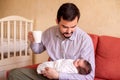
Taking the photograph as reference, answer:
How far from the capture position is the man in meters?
1.66

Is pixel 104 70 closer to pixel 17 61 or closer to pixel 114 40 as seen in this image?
pixel 114 40

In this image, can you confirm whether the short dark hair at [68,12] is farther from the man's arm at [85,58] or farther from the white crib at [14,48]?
the white crib at [14,48]

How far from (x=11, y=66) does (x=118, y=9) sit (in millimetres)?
1566

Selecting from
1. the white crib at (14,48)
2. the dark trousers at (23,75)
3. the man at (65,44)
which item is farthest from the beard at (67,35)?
the white crib at (14,48)

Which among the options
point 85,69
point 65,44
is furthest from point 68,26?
point 85,69

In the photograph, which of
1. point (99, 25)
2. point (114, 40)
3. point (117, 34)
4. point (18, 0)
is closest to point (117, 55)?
point (114, 40)

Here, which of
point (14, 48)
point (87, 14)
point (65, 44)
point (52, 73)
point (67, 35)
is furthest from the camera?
point (14, 48)

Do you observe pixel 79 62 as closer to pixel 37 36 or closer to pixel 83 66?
pixel 83 66

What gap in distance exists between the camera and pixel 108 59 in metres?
2.03

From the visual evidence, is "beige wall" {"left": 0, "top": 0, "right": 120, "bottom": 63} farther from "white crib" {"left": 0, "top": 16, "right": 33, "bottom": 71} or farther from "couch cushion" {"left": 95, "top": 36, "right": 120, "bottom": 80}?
"couch cushion" {"left": 95, "top": 36, "right": 120, "bottom": 80}

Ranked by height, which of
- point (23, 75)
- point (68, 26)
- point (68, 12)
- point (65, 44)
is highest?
point (68, 12)

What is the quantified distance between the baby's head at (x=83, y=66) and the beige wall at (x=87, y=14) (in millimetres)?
796

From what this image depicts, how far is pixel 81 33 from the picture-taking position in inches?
73.4

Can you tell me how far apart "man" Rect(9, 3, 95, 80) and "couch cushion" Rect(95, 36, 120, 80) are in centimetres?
32
